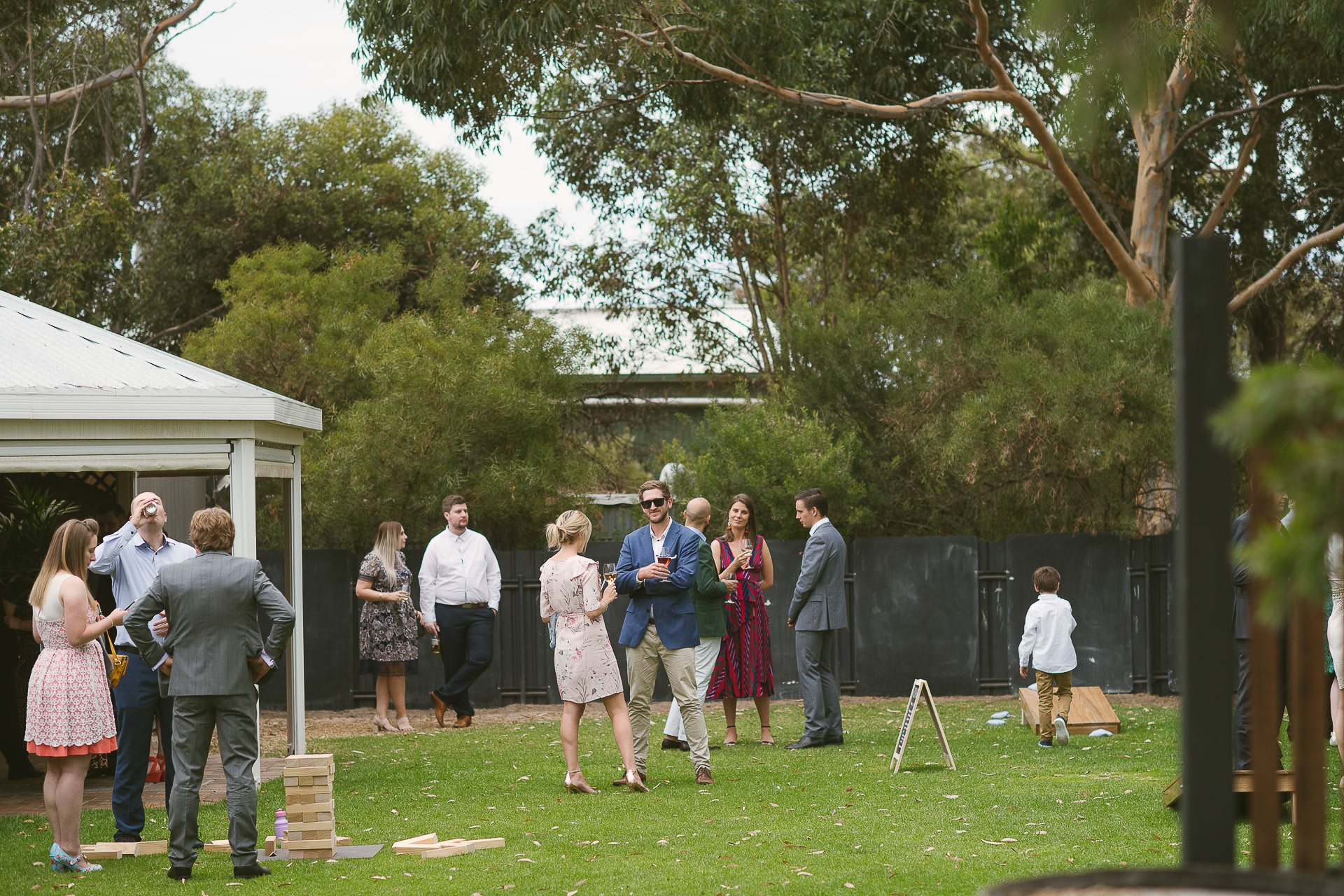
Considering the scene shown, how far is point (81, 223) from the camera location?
1877cm

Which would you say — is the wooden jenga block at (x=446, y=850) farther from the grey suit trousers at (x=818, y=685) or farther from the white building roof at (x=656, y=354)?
the white building roof at (x=656, y=354)

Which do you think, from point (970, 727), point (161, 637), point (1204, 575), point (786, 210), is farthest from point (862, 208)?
point (1204, 575)

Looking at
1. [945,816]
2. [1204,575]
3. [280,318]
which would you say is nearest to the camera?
[1204,575]

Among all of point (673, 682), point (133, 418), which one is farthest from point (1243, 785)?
point (133, 418)

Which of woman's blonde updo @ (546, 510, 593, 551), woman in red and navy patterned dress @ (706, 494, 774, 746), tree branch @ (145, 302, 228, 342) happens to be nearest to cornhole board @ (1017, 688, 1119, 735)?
woman in red and navy patterned dress @ (706, 494, 774, 746)

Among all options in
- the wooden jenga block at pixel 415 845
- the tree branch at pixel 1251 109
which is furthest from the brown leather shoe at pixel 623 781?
the tree branch at pixel 1251 109

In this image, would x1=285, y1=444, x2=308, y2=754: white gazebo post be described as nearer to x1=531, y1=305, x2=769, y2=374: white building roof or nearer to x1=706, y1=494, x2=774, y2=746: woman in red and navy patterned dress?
x1=706, y1=494, x2=774, y2=746: woman in red and navy patterned dress

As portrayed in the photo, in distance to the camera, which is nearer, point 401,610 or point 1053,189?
point 401,610

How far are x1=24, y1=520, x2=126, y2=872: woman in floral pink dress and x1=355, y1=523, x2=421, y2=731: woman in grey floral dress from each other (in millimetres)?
5182

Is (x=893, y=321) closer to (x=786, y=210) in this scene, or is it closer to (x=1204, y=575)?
(x=786, y=210)

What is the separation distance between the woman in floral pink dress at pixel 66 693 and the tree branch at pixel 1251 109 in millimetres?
13980

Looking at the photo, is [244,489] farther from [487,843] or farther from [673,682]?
[487,843]

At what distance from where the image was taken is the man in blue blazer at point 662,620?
8.19 m

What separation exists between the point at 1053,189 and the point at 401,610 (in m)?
13.7
